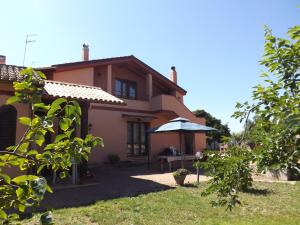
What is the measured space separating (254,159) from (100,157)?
1529cm

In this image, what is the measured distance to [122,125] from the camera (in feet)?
59.3

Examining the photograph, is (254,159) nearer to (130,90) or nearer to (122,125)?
(122,125)

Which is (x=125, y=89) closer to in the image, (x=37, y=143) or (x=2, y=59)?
(x=2, y=59)

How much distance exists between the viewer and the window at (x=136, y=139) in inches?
731

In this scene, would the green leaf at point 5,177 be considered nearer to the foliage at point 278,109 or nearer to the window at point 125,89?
the foliage at point 278,109

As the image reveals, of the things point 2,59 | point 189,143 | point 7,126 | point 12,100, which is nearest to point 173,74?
point 189,143

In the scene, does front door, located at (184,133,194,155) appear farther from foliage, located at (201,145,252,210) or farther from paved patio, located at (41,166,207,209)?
foliage, located at (201,145,252,210)

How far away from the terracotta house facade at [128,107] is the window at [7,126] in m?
6.27

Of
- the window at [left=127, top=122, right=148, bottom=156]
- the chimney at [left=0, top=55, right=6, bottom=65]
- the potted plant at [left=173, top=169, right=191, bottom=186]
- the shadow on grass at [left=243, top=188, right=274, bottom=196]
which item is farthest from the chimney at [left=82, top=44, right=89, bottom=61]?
the shadow on grass at [left=243, top=188, right=274, bottom=196]

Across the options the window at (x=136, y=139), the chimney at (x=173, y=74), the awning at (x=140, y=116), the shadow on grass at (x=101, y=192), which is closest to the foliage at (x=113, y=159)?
A: the window at (x=136, y=139)

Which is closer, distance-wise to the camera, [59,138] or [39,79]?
[59,138]

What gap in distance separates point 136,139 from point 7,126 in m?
10.9

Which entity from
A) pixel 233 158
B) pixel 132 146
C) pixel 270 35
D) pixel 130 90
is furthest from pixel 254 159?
pixel 130 90

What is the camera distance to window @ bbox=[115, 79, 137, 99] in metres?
19.4
